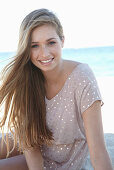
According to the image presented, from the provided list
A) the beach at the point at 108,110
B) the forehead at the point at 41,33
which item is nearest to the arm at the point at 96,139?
the forehead at the point at 41,33

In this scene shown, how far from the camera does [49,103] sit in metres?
2.24

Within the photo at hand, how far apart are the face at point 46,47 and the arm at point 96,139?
47 cm

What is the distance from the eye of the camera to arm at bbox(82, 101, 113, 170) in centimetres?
180

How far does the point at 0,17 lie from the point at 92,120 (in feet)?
80.4

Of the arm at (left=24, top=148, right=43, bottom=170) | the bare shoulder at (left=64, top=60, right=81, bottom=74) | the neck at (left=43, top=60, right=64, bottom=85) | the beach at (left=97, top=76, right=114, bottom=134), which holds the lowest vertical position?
the arm at (left=24, top=148, right=43, bottom=170)

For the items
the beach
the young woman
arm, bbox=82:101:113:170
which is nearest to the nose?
the young woman

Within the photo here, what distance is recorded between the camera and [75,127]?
6.96 feet

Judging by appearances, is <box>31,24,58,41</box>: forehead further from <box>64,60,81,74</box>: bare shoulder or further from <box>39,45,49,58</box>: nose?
<box>64,60,81,74</box>: bare shoulder

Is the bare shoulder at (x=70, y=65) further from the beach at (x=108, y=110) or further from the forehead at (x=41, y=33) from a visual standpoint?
the beach at (x=108, y=110)

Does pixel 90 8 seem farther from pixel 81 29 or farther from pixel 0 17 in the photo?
pixel 0 17

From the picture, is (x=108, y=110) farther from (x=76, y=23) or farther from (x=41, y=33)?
(x=76, y=23)

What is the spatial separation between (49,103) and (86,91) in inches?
17.5

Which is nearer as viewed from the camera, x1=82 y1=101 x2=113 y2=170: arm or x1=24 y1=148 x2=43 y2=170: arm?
x1=82 y1=101 x2=113 y2=170: arm

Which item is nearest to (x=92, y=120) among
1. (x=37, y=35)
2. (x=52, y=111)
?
(x=52, y=111)
